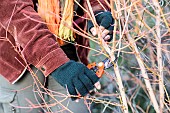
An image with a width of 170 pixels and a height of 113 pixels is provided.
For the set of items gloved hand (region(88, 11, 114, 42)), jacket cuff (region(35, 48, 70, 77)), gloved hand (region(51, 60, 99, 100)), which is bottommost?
gloved hand (region(51, 60, 99, 100))

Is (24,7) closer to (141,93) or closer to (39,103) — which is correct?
(39,103)

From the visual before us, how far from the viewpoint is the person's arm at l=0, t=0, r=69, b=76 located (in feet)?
6.20

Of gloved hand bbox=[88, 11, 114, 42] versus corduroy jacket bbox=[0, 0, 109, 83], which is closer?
corduroy jacket bbox=[0, 0, 109, 83]

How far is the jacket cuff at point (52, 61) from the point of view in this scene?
1.88 metres

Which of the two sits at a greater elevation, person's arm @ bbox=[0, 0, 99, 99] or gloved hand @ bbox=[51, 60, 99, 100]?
person's arm @ bbox=[0, 0, 99, 99]

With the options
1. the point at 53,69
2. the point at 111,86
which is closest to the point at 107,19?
the point at 53,69

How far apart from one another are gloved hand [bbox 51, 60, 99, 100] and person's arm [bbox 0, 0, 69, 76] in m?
0.06

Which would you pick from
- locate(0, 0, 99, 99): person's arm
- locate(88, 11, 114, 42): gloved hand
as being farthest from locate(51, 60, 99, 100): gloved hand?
locate(88, 11, 114, 42): gloved hand

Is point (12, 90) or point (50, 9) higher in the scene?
point (50, 9)

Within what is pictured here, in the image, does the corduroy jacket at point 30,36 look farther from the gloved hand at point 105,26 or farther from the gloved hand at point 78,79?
the gloved hand at point 105,26

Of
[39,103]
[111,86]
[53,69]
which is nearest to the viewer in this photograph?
[53,69]

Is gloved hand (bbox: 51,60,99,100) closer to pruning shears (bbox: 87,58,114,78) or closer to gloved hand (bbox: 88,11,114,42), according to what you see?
pruning shears (bbox: 87,58,114,78)

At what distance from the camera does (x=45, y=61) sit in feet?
6.22

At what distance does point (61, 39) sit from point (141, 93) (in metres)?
1.55
